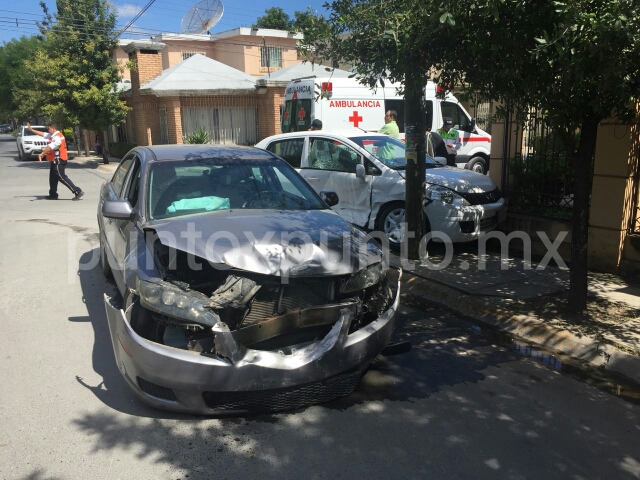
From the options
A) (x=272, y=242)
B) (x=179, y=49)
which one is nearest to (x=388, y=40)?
(x=272, y=242)

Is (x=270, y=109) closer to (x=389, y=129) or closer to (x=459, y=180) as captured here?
(x=389, y=129)

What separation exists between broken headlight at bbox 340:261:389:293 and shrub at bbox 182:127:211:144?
1898cm

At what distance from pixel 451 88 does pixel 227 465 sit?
4.26 meters

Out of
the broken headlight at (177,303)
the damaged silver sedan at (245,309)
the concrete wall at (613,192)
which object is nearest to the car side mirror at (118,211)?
the damaged silver sedan at (245,309)

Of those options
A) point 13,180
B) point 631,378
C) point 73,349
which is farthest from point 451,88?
point 13,180

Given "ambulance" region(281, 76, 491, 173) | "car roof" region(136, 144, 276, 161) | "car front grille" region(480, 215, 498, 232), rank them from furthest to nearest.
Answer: "ambulance" region(281, 76, 491, 173), "car front grille" region(480, 215, 498, 232), "car roof" region(136, 144, 276, 161)

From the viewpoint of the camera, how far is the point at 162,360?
3.40 meters

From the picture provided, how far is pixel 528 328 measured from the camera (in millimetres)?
5250

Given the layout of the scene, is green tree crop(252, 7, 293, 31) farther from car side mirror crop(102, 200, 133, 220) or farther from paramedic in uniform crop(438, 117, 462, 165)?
car side mirror crop(102, 200, 133, 220)

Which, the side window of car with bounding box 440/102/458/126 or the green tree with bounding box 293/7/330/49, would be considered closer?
the green tree with bounding box 293/7/330/49

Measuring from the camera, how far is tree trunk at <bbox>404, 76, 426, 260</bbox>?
22.6ft

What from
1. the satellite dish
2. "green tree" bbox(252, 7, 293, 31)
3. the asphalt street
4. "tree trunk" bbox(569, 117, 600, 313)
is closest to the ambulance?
"tree trunk" bbox(569, 117, 600, 313)

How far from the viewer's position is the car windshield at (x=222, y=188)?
4.82m

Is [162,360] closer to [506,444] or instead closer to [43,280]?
[506,444]
